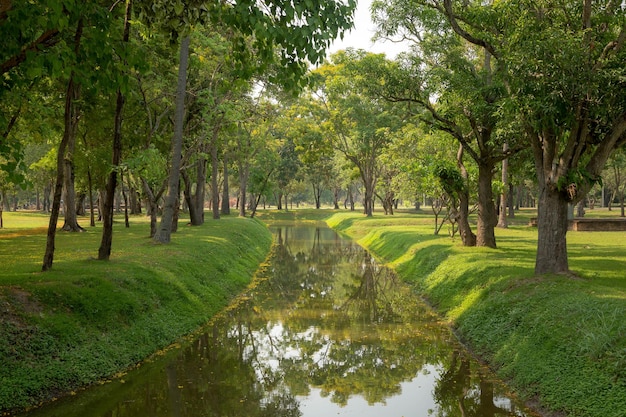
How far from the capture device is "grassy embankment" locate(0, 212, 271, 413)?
359 inches

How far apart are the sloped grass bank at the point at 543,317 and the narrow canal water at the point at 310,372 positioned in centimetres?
62

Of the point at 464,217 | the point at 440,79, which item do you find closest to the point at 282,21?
the point at 440,79

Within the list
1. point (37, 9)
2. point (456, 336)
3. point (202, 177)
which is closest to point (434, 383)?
point (456, 336)

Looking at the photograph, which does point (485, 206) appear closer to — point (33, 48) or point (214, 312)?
point (214, 312)

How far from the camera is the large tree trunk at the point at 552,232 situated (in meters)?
14.7

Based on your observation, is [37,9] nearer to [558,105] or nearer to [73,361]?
[73,361]

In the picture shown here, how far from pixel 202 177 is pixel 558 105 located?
2763 centimetres

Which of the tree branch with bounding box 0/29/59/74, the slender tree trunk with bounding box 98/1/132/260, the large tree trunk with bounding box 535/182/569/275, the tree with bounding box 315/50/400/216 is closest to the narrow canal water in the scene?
the large tree trunk with bounding box 535/182/569/275

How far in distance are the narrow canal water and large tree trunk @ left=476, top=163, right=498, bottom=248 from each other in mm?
6547

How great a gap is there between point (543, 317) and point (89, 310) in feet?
32.8

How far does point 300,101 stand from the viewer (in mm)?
56312

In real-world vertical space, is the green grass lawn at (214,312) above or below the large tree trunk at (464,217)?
below

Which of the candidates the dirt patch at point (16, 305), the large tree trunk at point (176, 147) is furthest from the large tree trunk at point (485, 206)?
the dirt patch at point (16, 305)

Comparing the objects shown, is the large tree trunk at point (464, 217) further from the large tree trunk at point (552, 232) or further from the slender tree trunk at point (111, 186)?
the slender tree trunk at point (111, 186)
